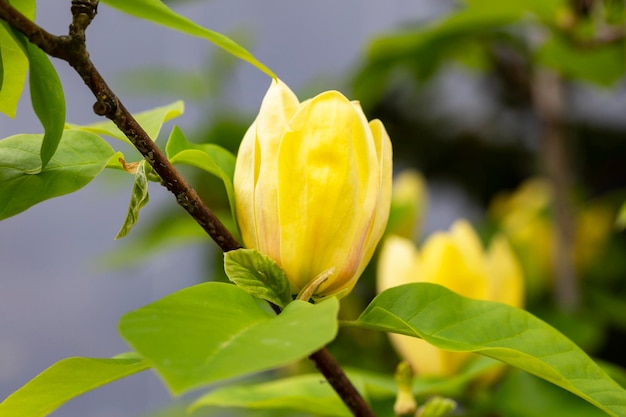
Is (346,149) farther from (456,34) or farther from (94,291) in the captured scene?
(94,291)

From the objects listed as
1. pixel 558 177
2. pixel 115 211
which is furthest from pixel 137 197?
pixel 115 211

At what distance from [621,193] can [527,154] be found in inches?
13.0

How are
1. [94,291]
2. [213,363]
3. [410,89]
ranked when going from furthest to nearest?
[94,291], [410,89], [213,363]

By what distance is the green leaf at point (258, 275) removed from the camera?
0.95ft

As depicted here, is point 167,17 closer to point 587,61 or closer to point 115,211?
point 587,61

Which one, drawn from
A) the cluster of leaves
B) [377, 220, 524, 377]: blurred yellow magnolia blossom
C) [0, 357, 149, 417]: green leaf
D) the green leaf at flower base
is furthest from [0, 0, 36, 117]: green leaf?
the green leaf at flower base

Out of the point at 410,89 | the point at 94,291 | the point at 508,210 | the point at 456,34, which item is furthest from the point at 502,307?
the point at 94,291

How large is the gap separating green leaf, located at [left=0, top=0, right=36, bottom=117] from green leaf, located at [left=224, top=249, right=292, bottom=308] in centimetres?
11

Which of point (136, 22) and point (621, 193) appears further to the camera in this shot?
point (136, 22)

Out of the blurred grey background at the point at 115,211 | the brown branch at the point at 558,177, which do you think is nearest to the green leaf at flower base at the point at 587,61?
the brown branch at the point at 558,177

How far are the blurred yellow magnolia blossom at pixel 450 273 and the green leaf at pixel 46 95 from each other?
0.32m

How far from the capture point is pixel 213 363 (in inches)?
8.2

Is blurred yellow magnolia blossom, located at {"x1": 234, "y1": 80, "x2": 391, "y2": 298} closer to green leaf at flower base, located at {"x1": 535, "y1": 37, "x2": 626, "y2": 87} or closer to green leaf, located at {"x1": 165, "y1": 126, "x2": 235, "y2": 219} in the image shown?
green leaf, located at {"x1": 165, "y1": 126, "x2": 235, "y2": 219}

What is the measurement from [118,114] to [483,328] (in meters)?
0.16
